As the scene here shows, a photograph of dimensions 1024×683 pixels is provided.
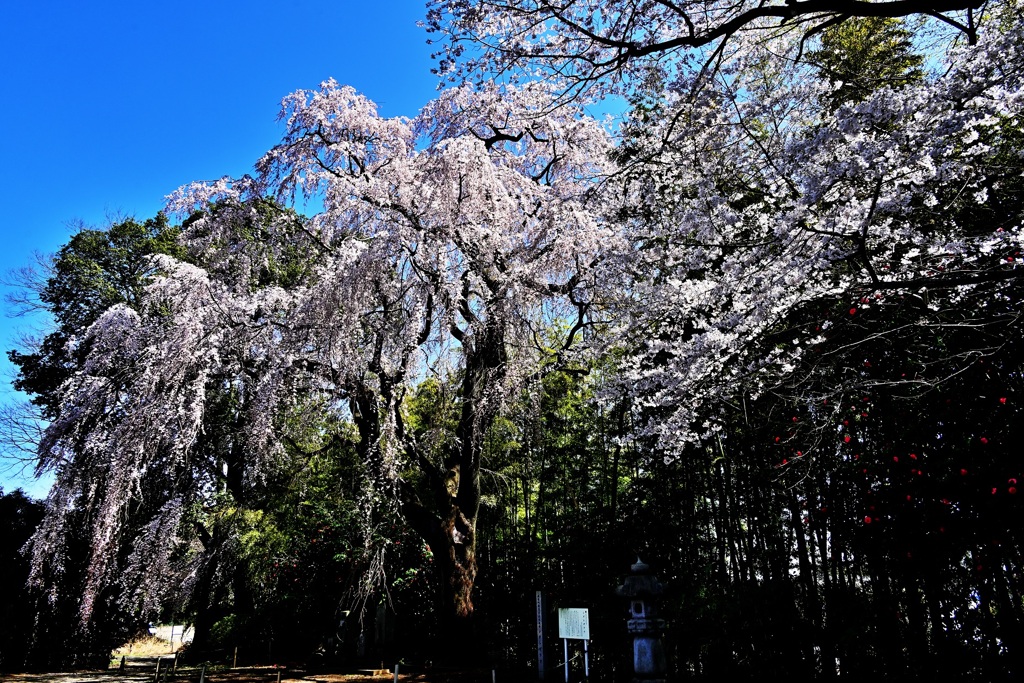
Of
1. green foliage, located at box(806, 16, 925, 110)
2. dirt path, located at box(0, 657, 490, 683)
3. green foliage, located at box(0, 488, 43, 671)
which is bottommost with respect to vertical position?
dirt path, located at box(0, 657, 490, 683)

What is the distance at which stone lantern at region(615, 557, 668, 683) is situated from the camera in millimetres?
3611

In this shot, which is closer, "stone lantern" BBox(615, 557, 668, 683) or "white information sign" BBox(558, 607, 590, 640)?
"stone lantern" BBox(615, 557, 668, 683)

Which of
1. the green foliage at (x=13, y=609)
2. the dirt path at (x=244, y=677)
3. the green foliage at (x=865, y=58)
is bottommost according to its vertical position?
the dirt path at (x=244, y=677)

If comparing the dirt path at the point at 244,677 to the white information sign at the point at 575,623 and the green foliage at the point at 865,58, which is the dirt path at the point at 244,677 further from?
the green foliage at the point at 865,58

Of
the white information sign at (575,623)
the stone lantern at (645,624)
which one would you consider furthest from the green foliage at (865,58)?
the white information sign at (575,623)

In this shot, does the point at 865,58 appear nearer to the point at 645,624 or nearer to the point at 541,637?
the point at 645,624

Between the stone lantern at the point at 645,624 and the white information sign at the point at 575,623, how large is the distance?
83cm

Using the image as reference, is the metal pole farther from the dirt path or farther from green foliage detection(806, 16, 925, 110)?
green foliage detection(806, 16, 925, 110)

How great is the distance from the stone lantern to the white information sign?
830mm

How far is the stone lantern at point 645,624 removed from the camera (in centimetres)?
361

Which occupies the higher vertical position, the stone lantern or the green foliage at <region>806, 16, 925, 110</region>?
the green foliage at <region>806, 16, 925, 110</region>

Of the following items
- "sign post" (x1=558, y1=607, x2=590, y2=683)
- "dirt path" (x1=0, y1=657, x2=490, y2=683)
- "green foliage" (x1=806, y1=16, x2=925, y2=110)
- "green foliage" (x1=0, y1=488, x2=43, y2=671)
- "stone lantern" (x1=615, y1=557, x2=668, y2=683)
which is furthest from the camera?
"green foliage" (x1=0, y1=488, x2=43, y2=671)

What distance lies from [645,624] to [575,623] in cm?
105

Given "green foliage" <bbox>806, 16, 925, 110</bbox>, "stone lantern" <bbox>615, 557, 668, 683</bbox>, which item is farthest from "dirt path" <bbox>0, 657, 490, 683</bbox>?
"green foliage" <bbox>806, 16, 925, 110</bbox>
